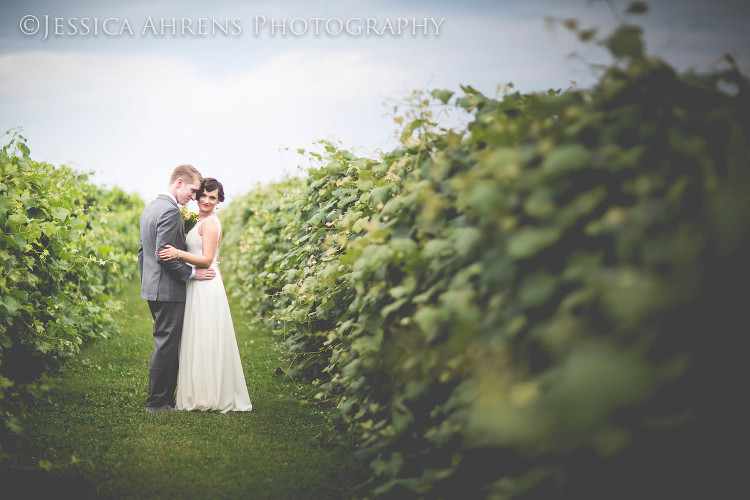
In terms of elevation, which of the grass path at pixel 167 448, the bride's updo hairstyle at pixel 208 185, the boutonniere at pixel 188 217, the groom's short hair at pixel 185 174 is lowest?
the grass path at pixel 167 448

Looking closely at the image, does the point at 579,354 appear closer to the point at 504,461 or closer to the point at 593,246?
the point at 593,246

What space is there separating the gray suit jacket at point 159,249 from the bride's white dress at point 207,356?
20cm

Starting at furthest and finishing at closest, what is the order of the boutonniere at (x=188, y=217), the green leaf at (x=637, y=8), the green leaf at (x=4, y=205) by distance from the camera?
the boutonniere at (x=188, y=217) < the green leaf at (x=4, y=205) < the green leaf at (x=637, y=8)

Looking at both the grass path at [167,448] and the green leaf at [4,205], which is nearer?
the grass path at [167,448]

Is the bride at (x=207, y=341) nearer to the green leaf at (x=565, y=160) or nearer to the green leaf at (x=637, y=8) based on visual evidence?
the green leaf at (x=565, y=160)

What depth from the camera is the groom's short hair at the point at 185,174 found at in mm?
5512

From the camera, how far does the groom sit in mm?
5297

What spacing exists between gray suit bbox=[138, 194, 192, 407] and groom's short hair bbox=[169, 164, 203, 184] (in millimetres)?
244

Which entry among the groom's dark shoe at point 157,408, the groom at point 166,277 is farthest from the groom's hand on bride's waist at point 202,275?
the groom's dark shoe at point 157,408

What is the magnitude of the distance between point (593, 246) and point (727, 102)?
2.51 feet

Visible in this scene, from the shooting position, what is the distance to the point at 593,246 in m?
1.89

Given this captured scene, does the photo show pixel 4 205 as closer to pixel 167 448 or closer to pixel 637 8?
pixel 167 448

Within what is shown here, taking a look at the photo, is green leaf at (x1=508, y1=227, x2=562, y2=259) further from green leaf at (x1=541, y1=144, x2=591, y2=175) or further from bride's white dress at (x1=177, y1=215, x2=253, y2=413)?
bride's white dress at (x1=177, y1=215, x2=253, y2=413)

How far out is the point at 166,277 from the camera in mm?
5352
